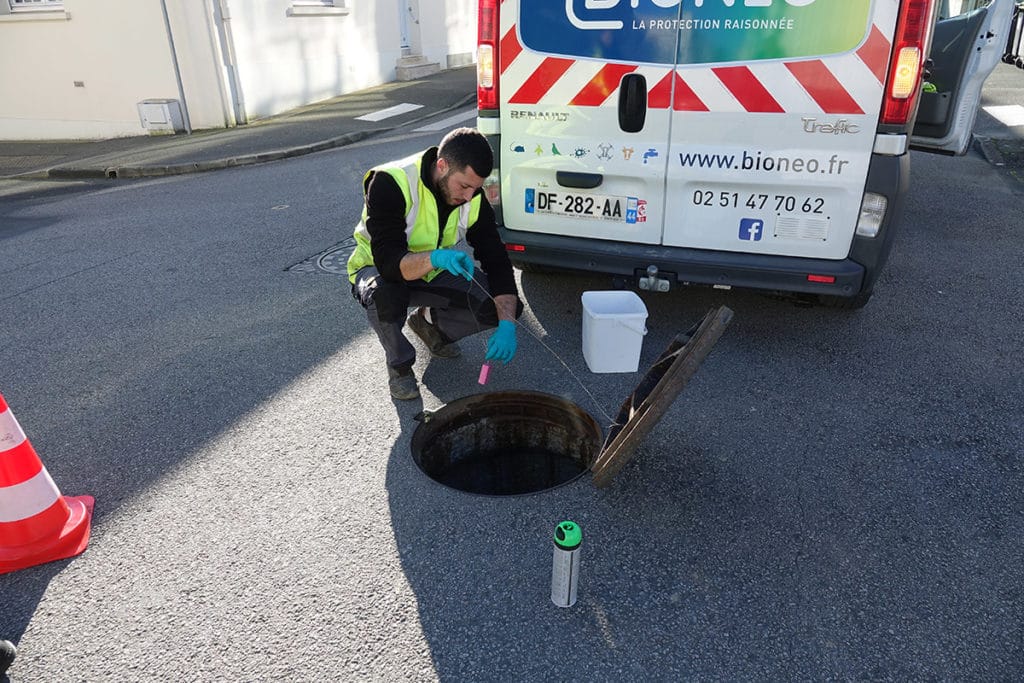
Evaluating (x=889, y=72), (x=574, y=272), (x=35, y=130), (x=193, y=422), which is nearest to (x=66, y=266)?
(x=193, y=422)

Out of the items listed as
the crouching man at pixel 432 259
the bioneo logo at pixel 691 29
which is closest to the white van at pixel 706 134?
the bioneo logo at pixel 691 29

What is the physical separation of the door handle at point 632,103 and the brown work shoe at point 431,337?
59.8 inches

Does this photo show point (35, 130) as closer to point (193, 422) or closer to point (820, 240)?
point (193, 422)

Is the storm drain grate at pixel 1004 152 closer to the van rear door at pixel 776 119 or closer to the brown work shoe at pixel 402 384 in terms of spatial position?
the van rear door at pixel 776 119

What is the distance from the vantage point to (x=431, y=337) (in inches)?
158

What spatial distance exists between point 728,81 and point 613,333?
1.38 metres

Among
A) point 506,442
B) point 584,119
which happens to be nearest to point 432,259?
point 506,442

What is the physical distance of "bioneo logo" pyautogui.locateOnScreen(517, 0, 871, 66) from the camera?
324 centimetres

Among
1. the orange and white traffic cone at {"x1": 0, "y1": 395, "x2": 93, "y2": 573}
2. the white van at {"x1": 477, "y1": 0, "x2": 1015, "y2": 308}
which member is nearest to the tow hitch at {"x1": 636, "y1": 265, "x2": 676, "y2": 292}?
the white van at {"x1": 477, "y1": 0, "x2": 1015, "y2": 308}

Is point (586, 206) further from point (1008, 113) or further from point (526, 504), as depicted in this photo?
point (1008, 113)

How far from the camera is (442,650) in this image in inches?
86.7

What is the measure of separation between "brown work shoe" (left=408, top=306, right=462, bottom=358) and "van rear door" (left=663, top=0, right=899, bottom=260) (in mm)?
1478

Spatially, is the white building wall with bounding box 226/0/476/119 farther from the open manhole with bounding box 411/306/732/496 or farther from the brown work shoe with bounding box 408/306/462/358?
the open manhole with bounding box 411/306/732/496

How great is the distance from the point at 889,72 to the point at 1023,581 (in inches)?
87.4
